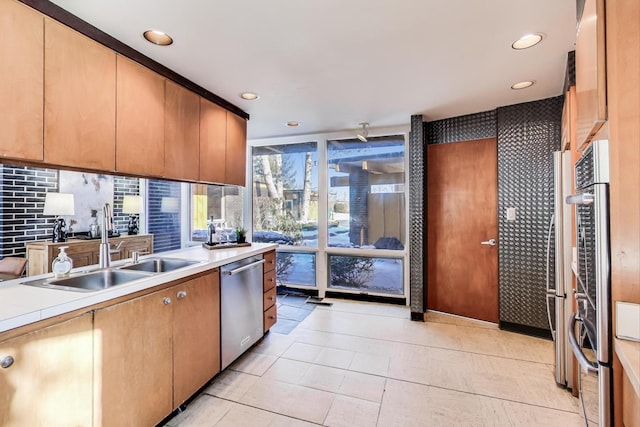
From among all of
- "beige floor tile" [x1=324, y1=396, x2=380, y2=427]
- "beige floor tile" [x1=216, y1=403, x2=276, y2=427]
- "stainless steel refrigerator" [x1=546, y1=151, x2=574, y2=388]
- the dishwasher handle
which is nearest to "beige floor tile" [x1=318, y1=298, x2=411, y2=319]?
the dishwasher handle

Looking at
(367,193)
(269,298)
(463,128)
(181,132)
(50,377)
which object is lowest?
(269,298)

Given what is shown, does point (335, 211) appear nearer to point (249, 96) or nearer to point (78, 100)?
point (249, 96)

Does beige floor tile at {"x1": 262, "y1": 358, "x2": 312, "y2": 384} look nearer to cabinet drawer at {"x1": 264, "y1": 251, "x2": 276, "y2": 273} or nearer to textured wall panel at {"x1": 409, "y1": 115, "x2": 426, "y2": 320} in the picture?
A: cabinet drawer at {"x1": 264, "y1": 251, "x2": 276, "y2": 273}

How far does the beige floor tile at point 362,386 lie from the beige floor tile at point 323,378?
0.14ft

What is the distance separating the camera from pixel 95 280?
Result: 1870mm

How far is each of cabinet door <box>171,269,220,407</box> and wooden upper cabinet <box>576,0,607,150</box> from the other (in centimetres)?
228

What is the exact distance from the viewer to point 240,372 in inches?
Result: 94.3

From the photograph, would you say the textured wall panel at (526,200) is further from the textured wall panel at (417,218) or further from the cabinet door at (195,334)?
the cabinet door at (195,334)

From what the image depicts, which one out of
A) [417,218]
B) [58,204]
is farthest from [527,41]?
[58,204]

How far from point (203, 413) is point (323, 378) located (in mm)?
874

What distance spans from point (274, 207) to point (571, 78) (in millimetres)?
3654

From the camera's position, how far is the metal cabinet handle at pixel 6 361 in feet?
3.57

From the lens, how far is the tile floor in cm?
188

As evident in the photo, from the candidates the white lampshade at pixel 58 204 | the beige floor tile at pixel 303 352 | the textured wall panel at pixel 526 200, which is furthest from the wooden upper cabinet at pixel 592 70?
the white lampshade at pixel 58 204
